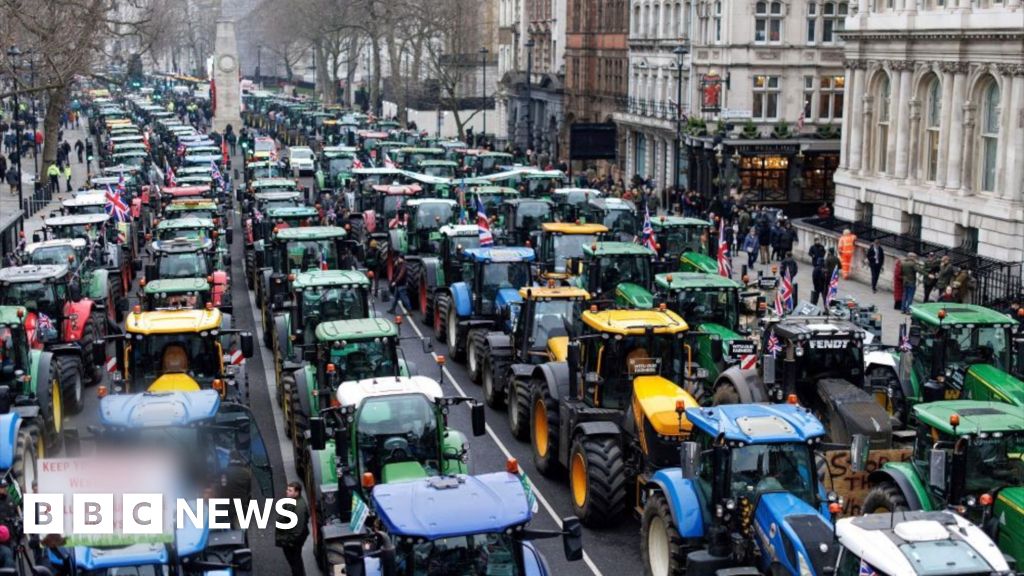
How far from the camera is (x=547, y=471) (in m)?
19.4

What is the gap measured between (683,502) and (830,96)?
43480 mm

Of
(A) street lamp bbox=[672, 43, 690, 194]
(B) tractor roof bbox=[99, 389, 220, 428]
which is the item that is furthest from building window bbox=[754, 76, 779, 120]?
(B) tractor roof bbox=[99, 389, 220, 428]

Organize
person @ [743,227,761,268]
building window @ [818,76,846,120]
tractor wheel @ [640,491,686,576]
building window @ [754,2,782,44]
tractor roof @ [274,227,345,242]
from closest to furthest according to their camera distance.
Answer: tractor wheel @ [640,491,686,576] → tractor roof @ [274,227,345,242] → person @ [743,227,761,268] → building window @ [754,2,782,44] → building window @ [818,76,846,120]

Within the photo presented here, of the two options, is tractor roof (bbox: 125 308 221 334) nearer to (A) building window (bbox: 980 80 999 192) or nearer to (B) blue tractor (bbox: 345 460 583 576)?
(B) blue tractor (bbox: 345 460 583 576)

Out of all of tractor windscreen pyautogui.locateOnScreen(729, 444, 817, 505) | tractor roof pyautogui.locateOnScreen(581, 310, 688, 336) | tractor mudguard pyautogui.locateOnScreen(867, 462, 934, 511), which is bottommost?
tractor mudguard pyautogui.locateOnScreen(867, 462, 934, 511)

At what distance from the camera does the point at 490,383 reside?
77.4 feet

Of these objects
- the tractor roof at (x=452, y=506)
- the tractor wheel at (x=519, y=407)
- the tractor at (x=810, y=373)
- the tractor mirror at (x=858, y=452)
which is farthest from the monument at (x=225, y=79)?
the tractor roof at (x=452, y=506)

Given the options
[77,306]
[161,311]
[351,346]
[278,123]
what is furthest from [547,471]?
[278,123]

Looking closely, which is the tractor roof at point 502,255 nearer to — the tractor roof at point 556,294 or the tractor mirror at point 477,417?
the tractor roof at point 556,294

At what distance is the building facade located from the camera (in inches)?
1388

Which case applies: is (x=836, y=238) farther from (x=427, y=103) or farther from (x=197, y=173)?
(x=427, y=103)

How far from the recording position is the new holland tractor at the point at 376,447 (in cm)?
1489

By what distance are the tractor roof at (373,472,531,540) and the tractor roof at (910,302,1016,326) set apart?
9.40 metres

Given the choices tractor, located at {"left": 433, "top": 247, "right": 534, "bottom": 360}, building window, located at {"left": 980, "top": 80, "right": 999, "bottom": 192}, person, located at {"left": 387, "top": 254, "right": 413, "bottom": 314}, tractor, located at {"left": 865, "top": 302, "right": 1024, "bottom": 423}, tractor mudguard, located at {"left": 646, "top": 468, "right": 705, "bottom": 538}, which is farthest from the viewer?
building window, located at {"left": 980, "top": 80, "right": 999, "bottom": 192}
